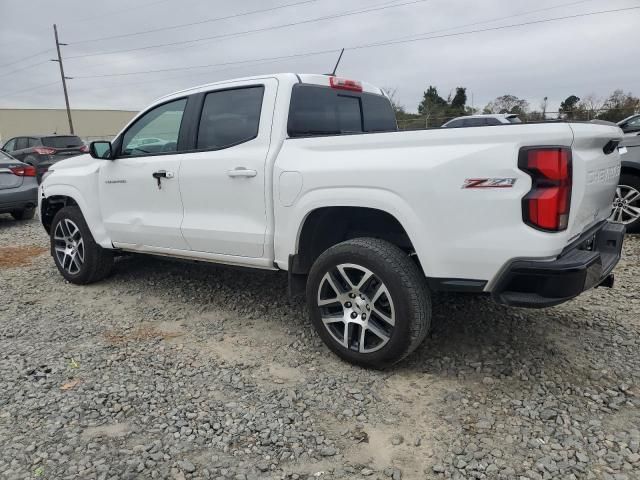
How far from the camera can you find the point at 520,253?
8.29 ft

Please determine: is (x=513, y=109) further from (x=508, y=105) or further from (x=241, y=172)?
(x=241, y=172)

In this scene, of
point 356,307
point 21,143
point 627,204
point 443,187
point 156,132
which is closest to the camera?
point 443,187

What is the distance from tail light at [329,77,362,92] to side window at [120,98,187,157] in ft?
4.09

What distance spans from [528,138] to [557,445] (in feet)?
4.93

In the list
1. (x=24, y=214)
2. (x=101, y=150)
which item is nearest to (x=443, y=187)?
(x=101, y=150)

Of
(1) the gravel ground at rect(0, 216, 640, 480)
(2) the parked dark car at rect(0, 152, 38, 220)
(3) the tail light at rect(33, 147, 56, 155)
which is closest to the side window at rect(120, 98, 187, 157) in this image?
(1) the gravel ground at rect(0, 216, 640, 480)

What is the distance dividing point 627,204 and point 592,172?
167 inches

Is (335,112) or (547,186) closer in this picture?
(547,186)

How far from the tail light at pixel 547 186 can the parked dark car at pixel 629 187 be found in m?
4.36

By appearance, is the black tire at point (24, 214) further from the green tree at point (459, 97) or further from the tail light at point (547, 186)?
the green tree at point (459, 97)

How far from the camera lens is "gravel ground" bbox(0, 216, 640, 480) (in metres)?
2.37

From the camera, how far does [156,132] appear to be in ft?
14.4

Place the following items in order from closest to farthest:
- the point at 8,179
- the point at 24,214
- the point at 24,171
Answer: the point at 8,179 → the point at 24,171 → the point at 24,214

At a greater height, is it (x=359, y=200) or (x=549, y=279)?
(x=359, y=200)
